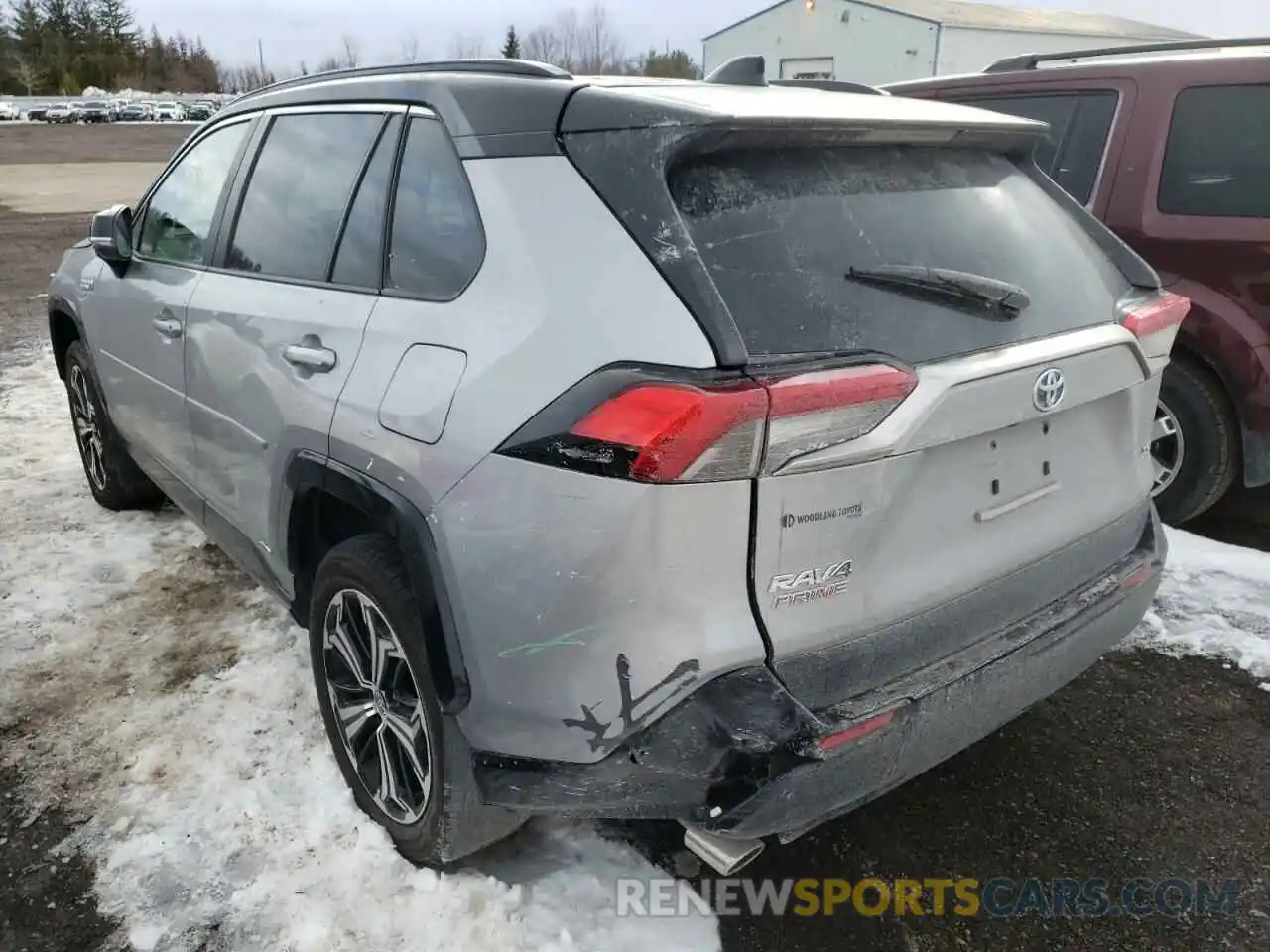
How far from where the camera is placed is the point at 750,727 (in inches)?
71.2

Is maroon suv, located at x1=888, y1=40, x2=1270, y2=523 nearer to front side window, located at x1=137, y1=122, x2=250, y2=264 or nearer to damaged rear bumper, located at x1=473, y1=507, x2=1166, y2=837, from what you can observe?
damaged rear bumper, located at x1=473, y1=507, x2=1166, y2=837

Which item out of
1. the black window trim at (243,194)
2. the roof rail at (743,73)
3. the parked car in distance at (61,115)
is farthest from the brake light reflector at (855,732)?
the parked car in distance at (61,115)

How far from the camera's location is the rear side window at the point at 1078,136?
440cm

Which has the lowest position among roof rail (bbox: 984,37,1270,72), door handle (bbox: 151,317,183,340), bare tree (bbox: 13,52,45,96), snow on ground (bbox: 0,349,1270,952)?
snow on ground (bbox: 0,349,1270,952)

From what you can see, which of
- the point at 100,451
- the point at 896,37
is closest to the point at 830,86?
the point at 100,451

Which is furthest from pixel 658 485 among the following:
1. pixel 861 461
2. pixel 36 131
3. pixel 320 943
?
pixel 36 131

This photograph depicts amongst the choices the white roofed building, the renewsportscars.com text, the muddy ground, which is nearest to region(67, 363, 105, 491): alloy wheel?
the muddy ground

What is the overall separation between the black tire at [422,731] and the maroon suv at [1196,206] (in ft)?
10.2

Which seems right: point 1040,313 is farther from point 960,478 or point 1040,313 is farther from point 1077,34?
point 1077,34

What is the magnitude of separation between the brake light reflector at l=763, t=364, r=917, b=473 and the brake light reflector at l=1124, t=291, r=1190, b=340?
953mm

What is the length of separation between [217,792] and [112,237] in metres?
2.25

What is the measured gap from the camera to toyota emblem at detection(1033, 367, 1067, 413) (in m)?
2.09

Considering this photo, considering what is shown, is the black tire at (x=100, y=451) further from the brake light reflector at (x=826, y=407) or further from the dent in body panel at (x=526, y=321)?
the brake light reflector at (x=826, y=407)

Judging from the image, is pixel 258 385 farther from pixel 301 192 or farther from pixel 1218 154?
pixel 1218 154
